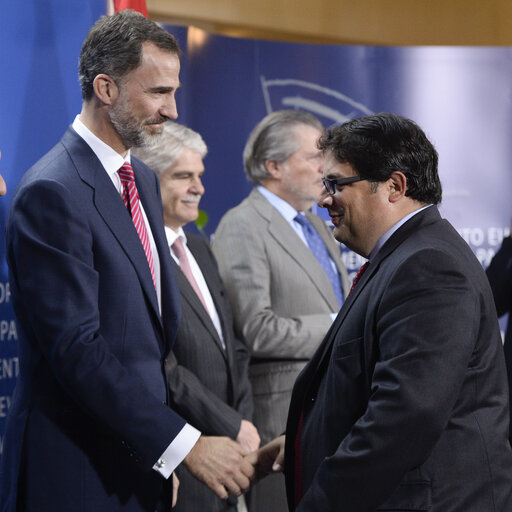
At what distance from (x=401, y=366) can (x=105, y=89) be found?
3.52 feet

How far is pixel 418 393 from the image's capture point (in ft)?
5.65

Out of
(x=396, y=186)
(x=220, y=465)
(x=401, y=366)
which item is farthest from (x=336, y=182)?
(x=220, y=465)

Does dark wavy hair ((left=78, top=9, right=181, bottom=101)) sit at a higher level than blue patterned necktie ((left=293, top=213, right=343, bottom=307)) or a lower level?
higher

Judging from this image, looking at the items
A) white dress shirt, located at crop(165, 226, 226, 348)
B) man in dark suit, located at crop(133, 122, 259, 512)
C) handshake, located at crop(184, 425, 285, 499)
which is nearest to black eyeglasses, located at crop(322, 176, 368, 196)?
handshake, located at crop(184, 425, 285, 499)

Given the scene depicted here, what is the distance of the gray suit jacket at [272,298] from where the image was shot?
3428 millimetres

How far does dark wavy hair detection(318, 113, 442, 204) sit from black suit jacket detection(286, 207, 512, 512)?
0.36 ft

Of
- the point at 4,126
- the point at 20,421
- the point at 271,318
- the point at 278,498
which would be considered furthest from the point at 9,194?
the point at 278,498

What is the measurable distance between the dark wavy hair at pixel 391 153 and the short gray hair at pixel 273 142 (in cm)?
184

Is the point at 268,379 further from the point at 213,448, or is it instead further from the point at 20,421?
the point at 20,421

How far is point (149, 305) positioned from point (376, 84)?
3.29m

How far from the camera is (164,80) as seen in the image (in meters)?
2.31

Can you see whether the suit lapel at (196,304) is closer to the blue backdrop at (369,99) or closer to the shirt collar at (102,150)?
the shirt collar at (102,150)

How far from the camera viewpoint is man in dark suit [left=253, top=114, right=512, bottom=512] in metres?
1.74

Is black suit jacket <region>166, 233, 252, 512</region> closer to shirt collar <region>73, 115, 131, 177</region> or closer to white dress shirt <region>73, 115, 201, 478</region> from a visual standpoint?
white dress shirt <region>73, 115, 201, 478</region>
